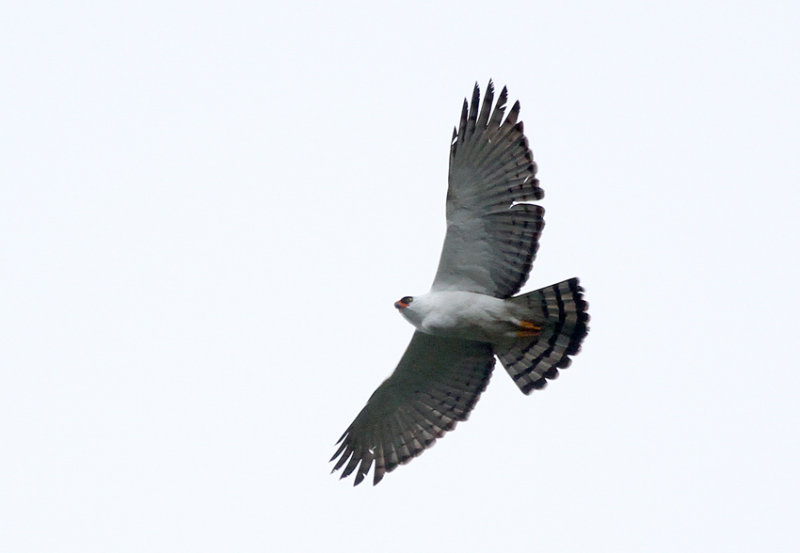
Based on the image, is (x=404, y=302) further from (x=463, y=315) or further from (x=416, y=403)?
(x=416, y=403)

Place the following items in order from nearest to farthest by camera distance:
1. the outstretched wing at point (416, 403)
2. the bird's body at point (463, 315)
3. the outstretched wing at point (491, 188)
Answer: the outstretched wing at point (491, 188) < the bird's body at point (463, 315) < the outstretched wing at point (416, 403)

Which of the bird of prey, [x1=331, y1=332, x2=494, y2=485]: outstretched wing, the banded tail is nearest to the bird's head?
the bird of prey

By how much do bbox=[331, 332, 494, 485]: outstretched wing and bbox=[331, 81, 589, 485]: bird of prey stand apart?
11 millimetres

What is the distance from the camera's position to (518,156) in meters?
11.8

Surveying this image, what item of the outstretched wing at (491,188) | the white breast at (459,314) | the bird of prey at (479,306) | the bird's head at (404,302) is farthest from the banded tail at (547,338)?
the bird's head at (404,302)

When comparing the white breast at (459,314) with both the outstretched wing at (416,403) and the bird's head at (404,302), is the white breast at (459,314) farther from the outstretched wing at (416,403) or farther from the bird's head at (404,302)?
the outstretched wing at (416,403)

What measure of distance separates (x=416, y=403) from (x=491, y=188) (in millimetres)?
2827

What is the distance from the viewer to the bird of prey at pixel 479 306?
1188 cm

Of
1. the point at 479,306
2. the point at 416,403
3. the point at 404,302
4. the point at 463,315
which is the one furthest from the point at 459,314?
the point at 416,403

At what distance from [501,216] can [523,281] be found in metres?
0.77

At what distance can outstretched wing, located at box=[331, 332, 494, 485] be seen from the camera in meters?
13.0

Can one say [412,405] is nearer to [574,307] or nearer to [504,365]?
[504,365]

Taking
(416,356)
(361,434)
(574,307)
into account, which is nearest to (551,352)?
(574,307)

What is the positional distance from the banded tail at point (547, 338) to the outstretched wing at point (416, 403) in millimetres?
398
